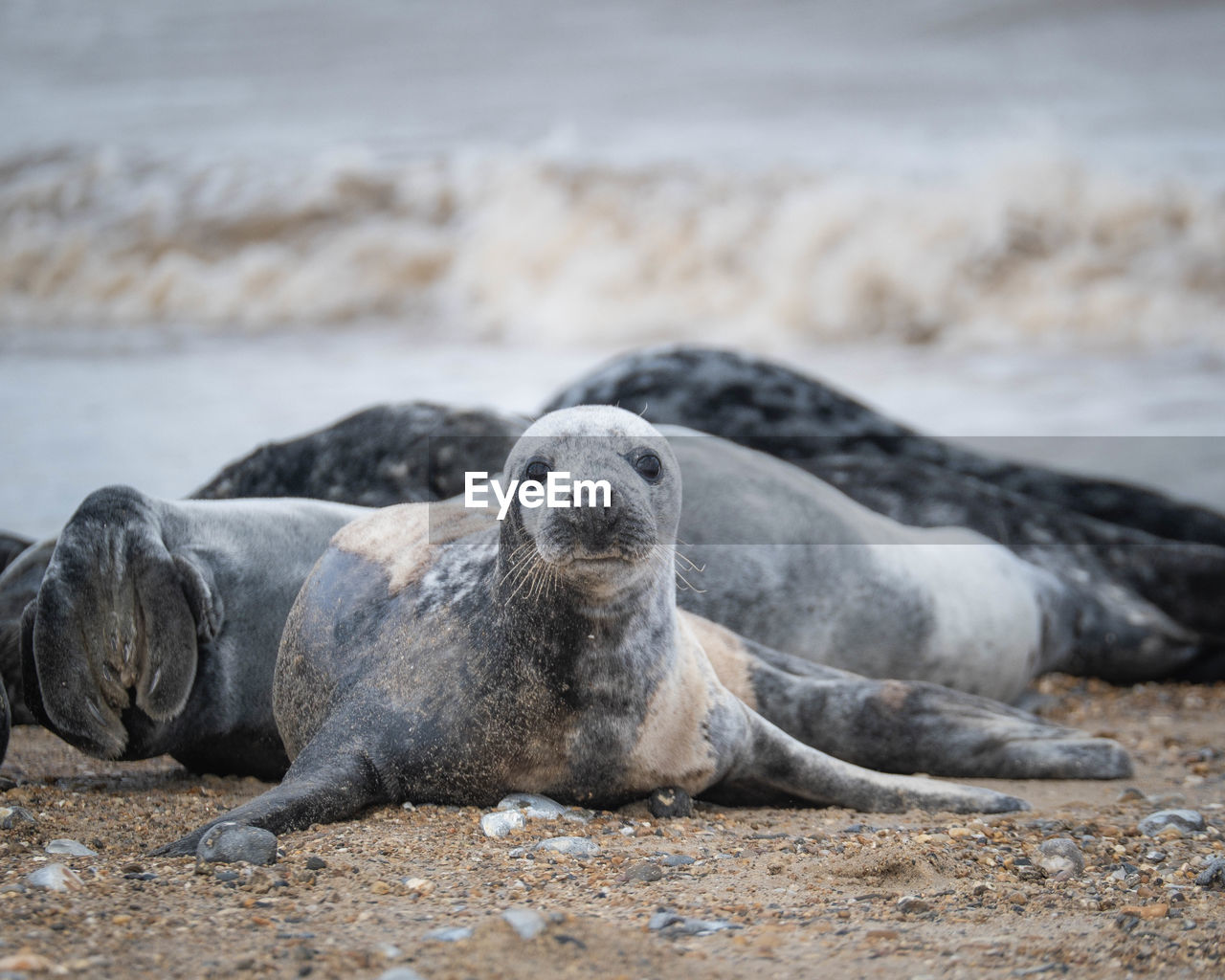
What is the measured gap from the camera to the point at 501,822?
2475 mm

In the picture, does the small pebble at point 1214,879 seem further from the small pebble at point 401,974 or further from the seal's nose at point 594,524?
the small pebble at point 401,974

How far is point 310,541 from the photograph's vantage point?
346 centimetres

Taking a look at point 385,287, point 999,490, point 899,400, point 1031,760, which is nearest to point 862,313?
point 899,400

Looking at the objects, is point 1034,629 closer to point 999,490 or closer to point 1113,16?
point 999,490

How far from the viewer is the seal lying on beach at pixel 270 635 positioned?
9.77ft

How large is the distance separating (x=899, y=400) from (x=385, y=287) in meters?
5.55

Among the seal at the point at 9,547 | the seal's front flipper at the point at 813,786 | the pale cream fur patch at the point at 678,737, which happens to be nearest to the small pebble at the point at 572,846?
the pale cream fur patch at the point at 678,737

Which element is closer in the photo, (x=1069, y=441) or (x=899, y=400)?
(x=1069, y=441)

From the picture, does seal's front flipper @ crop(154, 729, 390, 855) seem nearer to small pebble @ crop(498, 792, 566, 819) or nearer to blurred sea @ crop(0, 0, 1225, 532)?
small pebble @ crop(498, 792, 566, 819)

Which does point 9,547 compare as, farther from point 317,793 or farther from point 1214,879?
point 1214,879

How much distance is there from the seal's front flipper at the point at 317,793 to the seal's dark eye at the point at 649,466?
0.74 m

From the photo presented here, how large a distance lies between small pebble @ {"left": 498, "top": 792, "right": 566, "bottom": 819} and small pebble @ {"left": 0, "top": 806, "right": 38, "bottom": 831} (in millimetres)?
850

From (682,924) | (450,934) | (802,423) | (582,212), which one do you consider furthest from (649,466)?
(582,212)

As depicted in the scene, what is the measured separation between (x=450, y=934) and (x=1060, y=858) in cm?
117
